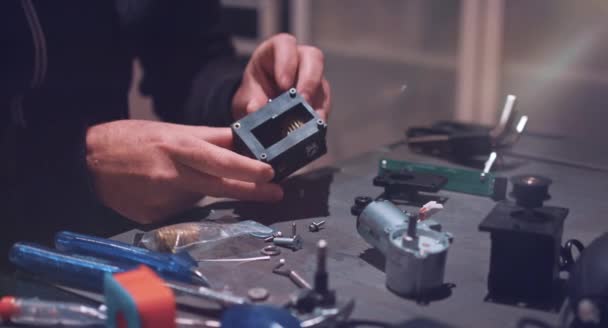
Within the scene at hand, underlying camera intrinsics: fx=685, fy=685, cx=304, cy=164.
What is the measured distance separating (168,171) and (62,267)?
18 cm

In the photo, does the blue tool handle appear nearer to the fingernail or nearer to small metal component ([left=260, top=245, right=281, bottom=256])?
small metal component ([left=260, top=245, right=281, bottom=256])

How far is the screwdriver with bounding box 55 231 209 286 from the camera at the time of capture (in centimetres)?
51

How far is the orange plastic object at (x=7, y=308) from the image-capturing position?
458 mm

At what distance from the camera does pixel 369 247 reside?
60 centimetres

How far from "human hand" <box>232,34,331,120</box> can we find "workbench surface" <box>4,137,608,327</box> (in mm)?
99

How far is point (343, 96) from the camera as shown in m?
1.78

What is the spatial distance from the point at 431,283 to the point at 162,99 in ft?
2.68

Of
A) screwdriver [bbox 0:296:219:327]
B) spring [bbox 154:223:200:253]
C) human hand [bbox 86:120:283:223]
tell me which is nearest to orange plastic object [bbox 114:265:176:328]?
screwdriver [bbox 0:296:219:327]

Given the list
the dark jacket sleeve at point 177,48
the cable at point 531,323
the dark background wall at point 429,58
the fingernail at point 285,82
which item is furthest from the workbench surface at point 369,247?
the dark jacket sleeve at point 177,48

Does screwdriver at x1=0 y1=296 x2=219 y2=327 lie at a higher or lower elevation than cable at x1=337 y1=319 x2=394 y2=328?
higher

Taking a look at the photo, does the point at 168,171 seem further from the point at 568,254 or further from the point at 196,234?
the point at 568,254

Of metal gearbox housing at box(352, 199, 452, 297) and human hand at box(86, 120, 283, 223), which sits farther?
human hand at box(86, 120, 283, 223)

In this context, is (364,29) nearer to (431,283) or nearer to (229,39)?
(229,39)

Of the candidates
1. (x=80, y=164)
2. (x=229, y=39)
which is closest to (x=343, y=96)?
(x=229, y=39)
